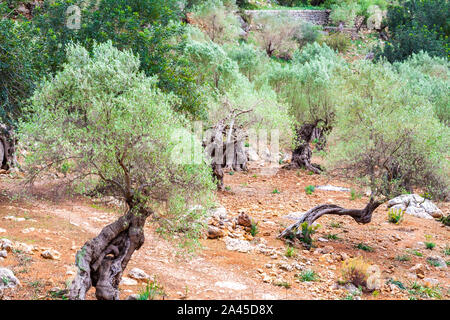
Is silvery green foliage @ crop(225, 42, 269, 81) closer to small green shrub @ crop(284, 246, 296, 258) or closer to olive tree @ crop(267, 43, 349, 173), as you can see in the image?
olive tree @ crop(267, 43, 349, 173)

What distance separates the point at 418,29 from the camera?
153 ft

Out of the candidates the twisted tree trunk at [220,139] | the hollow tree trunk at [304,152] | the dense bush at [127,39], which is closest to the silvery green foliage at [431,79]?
the hollow tree trunk at [304,152]

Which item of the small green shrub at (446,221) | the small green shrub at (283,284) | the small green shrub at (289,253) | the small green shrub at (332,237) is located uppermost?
the small green shrub at (283,284)

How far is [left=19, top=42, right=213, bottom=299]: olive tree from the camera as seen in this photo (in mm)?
7578

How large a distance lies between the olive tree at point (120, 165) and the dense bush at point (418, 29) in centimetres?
4166

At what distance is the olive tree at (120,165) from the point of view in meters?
7.58

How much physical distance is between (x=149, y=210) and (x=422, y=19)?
51.1m

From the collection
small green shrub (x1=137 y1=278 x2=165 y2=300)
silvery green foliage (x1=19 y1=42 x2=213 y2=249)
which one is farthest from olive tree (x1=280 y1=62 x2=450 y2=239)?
silvery green foliage (x1=19 y1=42 x2=213 y2=249)

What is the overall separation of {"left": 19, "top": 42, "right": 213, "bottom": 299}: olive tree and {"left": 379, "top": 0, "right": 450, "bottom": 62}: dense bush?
41.7 metres

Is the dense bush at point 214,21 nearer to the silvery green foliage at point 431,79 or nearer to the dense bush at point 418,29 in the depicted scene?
the dense bush at point 418,29

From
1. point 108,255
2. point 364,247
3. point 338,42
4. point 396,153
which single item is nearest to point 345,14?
point 338,42

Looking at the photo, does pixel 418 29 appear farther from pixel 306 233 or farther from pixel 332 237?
pixel 306 233

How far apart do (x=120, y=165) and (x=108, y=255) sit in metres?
1.83

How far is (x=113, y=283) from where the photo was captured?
7.91 m
